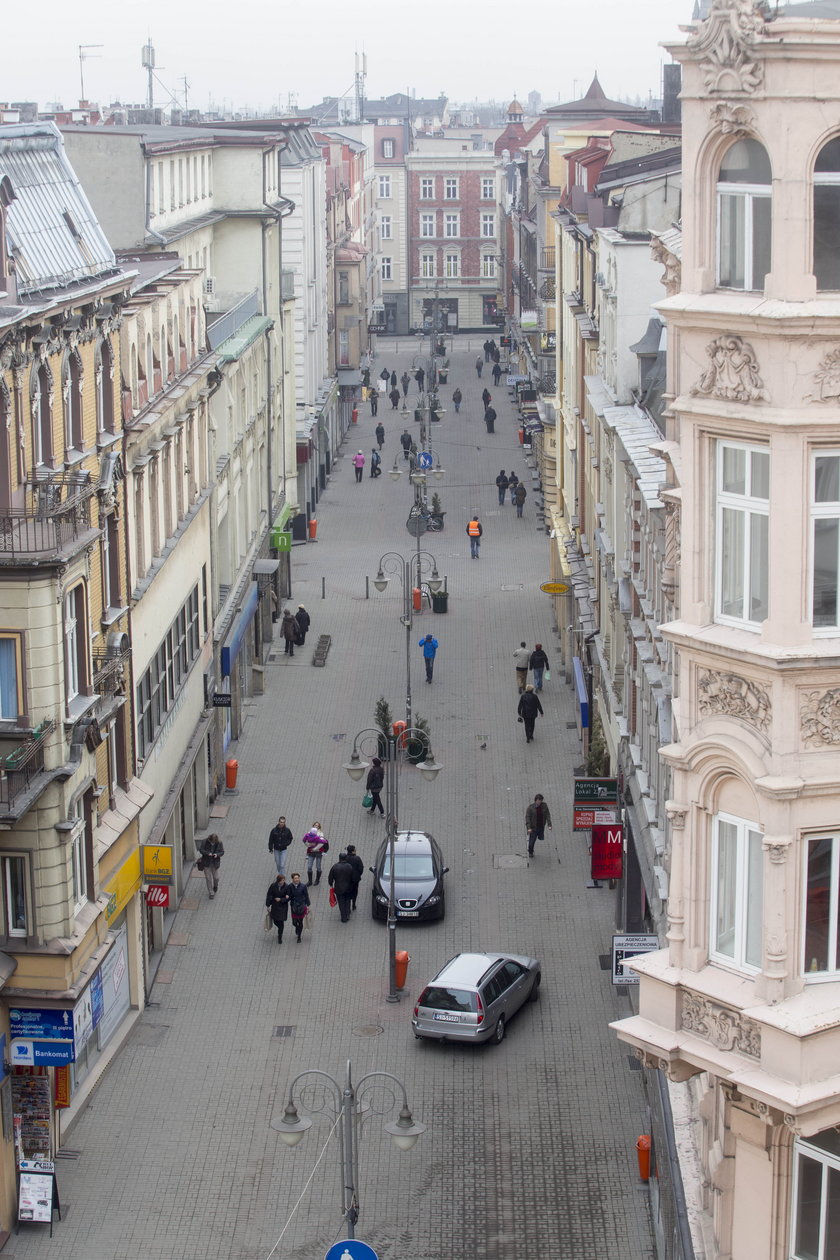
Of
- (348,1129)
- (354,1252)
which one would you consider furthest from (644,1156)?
(354,1252)

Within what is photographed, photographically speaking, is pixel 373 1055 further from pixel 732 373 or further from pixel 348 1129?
pixel 732 373

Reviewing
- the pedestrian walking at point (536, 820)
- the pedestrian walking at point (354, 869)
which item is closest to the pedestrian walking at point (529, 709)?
the pedestrian walking at point (536, 820)

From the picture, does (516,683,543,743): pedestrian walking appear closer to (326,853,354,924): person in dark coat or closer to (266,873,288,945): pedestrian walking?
(326,853,354,924): person in dark coat

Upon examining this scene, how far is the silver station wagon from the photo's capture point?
30.1 metres

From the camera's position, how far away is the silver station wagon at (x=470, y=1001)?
30062 mm

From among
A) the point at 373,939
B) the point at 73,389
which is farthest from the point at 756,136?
the point at 373,939

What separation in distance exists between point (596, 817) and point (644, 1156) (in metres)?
8.24

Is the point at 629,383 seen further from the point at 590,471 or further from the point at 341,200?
the point at 341,200

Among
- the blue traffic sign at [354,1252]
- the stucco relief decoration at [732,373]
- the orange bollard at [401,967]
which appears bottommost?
the orange bollard at [401,967]

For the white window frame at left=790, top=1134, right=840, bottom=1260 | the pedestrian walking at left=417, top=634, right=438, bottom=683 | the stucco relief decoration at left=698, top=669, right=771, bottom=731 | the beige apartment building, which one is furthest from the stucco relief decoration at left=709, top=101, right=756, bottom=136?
the pedestrian walking at left=417, top=634, right=438, bottom=683

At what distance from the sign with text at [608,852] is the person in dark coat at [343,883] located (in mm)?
4773

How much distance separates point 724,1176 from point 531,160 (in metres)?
88.1

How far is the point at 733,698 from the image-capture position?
1520cm

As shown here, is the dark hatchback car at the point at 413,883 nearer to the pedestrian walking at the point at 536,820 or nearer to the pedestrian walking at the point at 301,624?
the pedestrian walking at the point at 536,820
